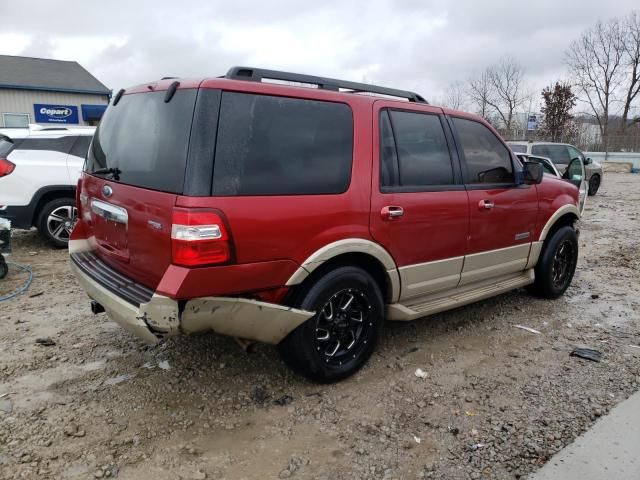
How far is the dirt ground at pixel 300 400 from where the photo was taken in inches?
104

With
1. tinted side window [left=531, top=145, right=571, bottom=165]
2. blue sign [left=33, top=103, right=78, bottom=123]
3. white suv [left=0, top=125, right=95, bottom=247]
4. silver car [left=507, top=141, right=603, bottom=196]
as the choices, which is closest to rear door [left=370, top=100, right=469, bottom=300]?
white suv [left=0, top=125, right=95, bottom=247]

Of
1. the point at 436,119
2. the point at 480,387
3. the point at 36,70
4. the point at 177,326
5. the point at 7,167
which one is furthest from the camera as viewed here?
the point at 36,70

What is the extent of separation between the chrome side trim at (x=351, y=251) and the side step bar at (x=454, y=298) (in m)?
0.13

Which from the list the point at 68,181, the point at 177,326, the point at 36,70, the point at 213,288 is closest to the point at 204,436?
the point at 177,326

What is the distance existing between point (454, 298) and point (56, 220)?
565 cm

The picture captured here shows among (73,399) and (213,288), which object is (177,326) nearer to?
(213,288)

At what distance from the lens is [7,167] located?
6.55m

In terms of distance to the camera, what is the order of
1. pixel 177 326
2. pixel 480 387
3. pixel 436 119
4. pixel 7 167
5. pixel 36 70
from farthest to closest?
pixel 36 70 < pixel 7 167 < pixel 436 119 < pixel 480 387 < pixel 177 326

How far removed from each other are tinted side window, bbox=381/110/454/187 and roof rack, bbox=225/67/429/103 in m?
0.28

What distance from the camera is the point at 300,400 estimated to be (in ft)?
10.6

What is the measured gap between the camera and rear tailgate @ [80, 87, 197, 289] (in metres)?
2.71

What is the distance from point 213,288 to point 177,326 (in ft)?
0.90

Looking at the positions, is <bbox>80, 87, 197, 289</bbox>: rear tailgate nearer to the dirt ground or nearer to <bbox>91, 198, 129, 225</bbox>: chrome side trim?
<bbox>91, 198, 129, 225</bbox>: chrome side trim

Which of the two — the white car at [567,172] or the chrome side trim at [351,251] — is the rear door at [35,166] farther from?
the white car at [567,172]
